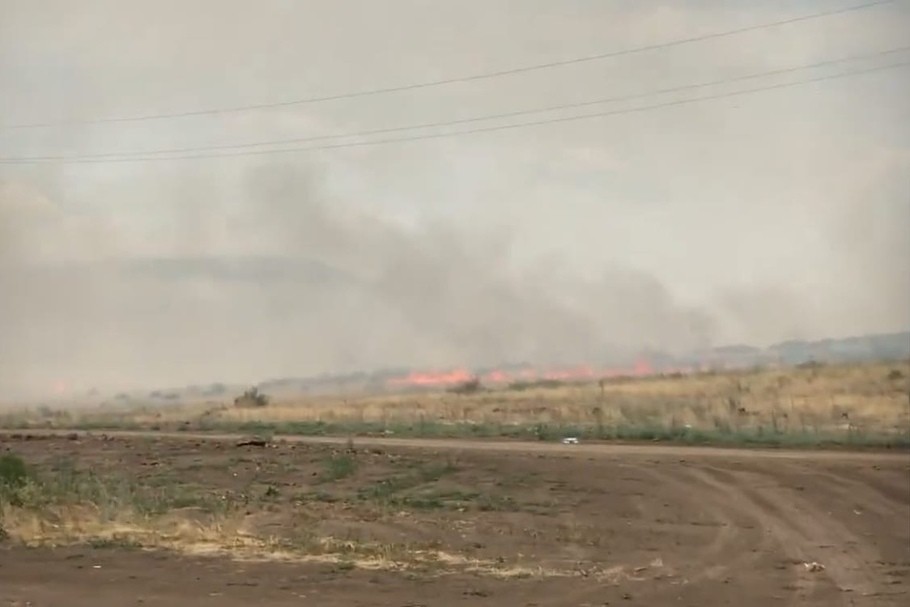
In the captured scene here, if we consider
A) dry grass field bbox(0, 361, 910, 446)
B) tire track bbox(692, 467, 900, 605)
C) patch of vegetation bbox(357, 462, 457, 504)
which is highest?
dry grass field bbox(0, 361, 910, 446)

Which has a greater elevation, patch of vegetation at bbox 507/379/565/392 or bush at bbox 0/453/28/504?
patch of vegetation at bbox 507/379/565/392

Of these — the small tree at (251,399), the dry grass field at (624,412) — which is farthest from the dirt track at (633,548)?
the small tree at (251,399)

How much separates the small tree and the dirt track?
36.7 m

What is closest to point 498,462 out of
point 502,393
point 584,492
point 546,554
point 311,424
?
point 584,492

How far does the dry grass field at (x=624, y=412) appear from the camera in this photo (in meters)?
31.7

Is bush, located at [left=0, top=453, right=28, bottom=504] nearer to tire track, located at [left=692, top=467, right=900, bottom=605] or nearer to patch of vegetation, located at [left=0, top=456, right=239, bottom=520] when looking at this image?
patch of vegetation, located at [left=0, top=456, right=239, bottom=520]

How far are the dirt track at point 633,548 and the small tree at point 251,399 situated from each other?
36.7 m

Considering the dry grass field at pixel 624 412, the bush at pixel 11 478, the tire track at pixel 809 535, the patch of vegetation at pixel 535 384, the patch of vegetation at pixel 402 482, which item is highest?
the patch of vegetation at pixel 535 384

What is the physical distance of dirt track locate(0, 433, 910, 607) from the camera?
12.0 metres

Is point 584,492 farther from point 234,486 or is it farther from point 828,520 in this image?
point 234,486

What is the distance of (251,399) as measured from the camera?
64.0 meters

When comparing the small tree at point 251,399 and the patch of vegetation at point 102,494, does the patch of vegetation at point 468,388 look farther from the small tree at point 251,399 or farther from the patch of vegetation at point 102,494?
the patch of vegetation at point 102,494

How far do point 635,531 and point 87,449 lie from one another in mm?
16828

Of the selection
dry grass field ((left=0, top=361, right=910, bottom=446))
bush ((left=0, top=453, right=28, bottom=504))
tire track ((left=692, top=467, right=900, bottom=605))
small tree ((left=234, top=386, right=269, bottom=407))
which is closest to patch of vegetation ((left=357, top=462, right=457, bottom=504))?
tire track ((left=692, top=467, right=900, bottom=605))
